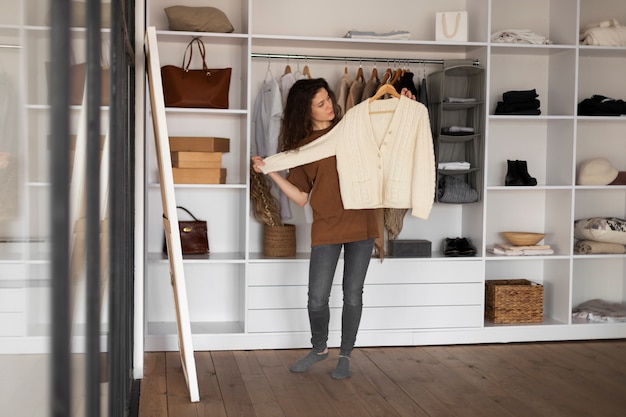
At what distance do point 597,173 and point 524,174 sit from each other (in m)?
0.50

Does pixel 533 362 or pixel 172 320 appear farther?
pixel 172 320

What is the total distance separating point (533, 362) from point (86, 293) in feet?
12.0

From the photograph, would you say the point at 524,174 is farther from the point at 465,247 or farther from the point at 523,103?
the point at 465,247

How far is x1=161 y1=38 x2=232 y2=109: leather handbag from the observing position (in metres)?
4.89

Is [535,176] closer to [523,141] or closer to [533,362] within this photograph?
[523,141]

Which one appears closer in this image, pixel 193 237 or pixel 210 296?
pixel 193 237

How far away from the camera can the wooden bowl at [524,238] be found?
17.7 feet

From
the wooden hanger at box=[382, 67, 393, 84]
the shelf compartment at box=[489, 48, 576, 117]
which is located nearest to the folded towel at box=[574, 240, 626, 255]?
the shelf compartment at box=[489, 48, 576, 117]

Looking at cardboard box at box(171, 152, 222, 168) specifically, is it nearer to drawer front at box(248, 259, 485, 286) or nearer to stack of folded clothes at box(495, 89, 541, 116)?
drawer front at box(248, 259, 485, 286)

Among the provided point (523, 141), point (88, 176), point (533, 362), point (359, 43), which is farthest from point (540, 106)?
point (88, 176)

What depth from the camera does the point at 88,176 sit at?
1583 millimetres

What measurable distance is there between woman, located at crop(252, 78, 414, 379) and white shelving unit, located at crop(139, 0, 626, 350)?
66cm

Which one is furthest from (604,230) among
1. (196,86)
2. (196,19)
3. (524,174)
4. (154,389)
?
(154,389)

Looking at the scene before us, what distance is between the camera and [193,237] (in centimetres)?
516
